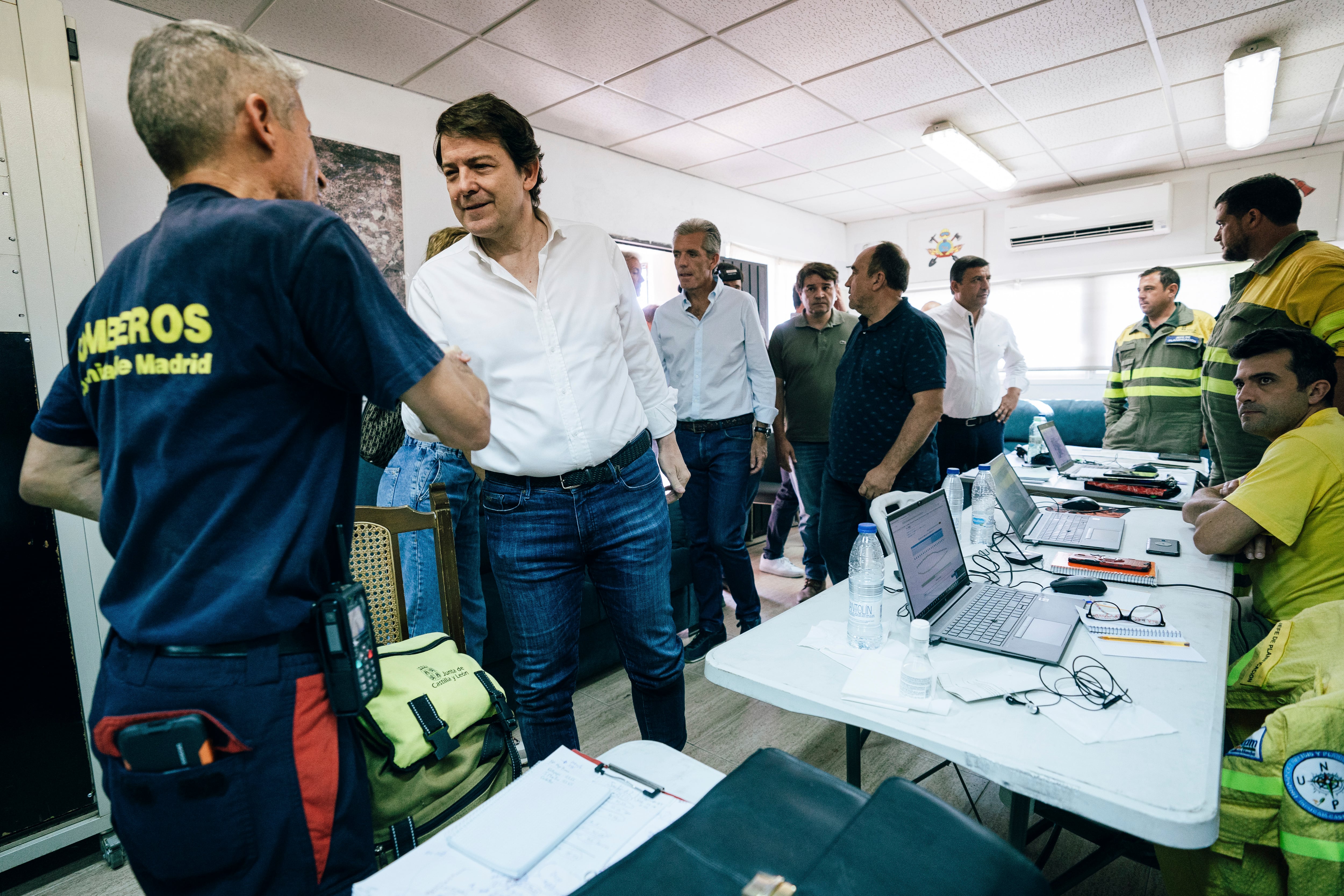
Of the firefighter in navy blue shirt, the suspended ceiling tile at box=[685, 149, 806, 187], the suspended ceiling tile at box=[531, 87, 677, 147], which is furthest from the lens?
the suspended ceiling tile at box=[685, 149, 806, 187]

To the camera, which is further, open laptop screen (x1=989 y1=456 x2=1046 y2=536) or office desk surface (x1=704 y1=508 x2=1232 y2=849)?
open laptop screen (x1=989 y1=456 x2=1046 y2=536)

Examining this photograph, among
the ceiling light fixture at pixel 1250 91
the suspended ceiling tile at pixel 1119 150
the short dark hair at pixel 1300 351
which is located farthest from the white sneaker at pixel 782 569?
the suspended ceiling tile at pixel 1119 150

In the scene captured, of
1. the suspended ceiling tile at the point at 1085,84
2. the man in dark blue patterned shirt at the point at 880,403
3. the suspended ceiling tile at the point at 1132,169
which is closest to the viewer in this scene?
the man in dark blue patterned shirt at the point at 880,403

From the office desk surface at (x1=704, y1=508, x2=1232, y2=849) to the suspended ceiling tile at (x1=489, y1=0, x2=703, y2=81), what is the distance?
2546 mm

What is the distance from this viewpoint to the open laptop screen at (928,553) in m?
1.25

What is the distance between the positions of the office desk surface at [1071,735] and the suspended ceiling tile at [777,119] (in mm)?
3216

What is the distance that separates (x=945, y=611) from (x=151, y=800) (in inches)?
50.7

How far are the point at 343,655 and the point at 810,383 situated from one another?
282cm

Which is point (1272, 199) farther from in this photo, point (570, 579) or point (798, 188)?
point (798, 188)

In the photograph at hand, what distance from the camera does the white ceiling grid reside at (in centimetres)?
277

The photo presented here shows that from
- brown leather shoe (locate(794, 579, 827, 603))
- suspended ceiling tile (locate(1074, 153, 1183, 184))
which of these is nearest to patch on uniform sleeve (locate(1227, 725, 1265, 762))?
brown leather shoe (locate(794, 579, 827, 603))

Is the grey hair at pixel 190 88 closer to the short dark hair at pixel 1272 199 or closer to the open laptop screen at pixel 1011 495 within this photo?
the open laptop screen at pixel 1011 495

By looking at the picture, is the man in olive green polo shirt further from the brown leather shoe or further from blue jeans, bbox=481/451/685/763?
blue jeans, bbox=481/451/685/763

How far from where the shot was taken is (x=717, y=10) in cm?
275
